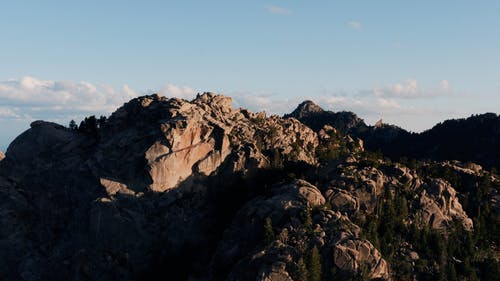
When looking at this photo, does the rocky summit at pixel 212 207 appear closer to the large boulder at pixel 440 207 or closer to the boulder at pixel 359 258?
the boulder at pixel 359 258

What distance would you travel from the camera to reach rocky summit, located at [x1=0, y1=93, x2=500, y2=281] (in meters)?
117

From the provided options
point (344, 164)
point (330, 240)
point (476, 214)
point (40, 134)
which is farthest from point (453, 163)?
point (40, 134)

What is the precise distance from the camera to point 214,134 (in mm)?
146500

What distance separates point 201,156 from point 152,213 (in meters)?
20.8

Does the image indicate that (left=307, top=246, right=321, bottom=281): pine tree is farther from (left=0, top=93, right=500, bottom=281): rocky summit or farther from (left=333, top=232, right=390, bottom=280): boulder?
(left=333, top=232, right=390, bottom=280): boulder

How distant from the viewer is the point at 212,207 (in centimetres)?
14150

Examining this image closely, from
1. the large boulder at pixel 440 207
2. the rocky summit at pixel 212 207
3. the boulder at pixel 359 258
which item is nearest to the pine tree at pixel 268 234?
the rocky summit at pixel 212 207

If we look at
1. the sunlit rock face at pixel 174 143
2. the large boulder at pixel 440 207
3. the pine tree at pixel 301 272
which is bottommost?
the pine tree at pixel 301 272

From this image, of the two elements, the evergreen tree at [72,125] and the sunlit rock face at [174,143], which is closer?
the sunlit rock face at [174,143]

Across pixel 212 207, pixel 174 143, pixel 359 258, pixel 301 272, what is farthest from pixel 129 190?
pixel 359 258

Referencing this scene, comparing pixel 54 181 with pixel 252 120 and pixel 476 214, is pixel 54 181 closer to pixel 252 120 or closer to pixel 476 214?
pixel 252 120

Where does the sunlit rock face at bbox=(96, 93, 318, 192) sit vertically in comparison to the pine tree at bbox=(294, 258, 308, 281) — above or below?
above

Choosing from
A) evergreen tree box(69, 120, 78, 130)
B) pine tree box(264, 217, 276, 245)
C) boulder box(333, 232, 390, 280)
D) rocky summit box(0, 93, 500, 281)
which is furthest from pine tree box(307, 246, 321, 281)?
evergreen tree box(69, 120, 78, 130)

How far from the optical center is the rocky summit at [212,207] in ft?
384
